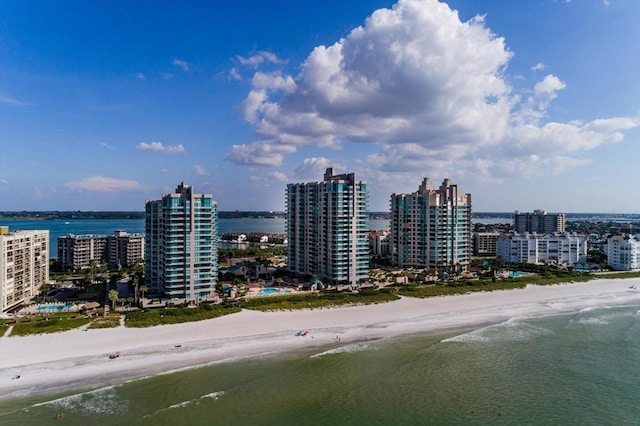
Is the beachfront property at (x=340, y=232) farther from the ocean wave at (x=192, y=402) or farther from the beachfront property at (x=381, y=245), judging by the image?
the beachfront property at (x=381, y=245)

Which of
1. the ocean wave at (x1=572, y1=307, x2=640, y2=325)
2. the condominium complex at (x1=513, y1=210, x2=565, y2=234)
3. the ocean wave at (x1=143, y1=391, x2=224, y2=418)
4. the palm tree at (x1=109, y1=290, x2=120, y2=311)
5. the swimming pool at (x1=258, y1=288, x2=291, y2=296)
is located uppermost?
the condominium complex at (x1=513, y1=210, x2=565, y2=234)

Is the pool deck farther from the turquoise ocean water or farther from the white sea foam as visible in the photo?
the white sea foam

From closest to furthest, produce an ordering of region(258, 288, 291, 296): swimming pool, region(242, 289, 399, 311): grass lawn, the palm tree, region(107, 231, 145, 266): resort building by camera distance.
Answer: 1. the palm tree
2. region(242, 289, 399, 311): grass lawn
3. region(258, 288, 291, 296): swimming pool
4. region(107, 231, 145, 266): resort building

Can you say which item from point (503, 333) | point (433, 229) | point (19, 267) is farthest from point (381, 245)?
point (19, 267)

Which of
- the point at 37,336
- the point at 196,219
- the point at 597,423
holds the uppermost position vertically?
the point at 196,219

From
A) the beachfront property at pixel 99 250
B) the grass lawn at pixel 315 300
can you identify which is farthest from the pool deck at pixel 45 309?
the beachfront property at pixel 99 250

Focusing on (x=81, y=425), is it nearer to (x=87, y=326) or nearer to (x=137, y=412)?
(x=137, y=412)

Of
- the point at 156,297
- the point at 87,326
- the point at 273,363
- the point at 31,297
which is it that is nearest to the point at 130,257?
the point at 31,297

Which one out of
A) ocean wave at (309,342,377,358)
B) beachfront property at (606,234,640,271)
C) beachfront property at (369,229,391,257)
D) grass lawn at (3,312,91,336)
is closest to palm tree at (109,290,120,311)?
grass lawn at (3,312,91,336)
